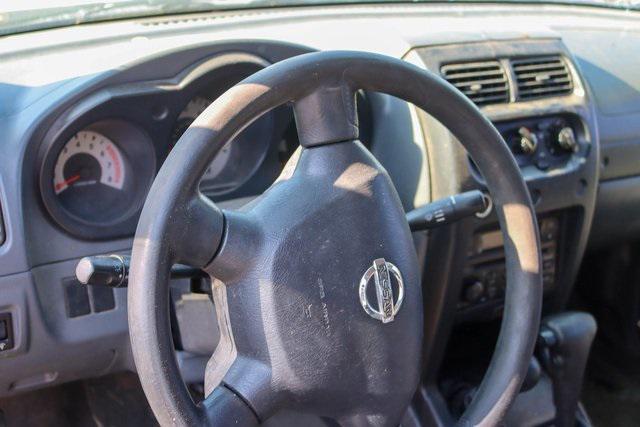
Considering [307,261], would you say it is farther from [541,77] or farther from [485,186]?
[541,77]

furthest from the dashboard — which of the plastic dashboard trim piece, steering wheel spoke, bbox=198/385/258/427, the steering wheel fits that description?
steering wheel spoke, bbox=198/385/258/427

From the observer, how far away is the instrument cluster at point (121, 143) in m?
1.54

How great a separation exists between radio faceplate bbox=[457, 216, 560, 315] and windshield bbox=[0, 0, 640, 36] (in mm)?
748

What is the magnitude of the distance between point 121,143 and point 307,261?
26.0 inches

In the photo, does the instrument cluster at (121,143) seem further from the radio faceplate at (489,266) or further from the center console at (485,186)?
the radio faceplate at (489,266)

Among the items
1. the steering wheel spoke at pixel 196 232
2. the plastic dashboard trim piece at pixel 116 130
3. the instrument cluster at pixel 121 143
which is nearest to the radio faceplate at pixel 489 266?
the instrument cluster at pixel 121 143

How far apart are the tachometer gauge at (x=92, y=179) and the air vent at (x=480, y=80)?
0.72 m

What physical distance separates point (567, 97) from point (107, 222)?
1.11 meters

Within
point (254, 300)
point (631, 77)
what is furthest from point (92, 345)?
point (631, 77)

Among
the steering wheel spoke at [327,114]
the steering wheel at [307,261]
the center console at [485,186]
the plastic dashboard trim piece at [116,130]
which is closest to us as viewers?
the steering wheel at [307,261]

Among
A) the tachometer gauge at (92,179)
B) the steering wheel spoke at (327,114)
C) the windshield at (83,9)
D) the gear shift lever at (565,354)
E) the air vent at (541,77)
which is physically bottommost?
the gear shift lever at (565,354)

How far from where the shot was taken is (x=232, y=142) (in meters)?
1.85

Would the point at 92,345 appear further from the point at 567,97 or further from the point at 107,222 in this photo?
the point at 567,97

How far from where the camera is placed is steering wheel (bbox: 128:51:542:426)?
3.44 feet
